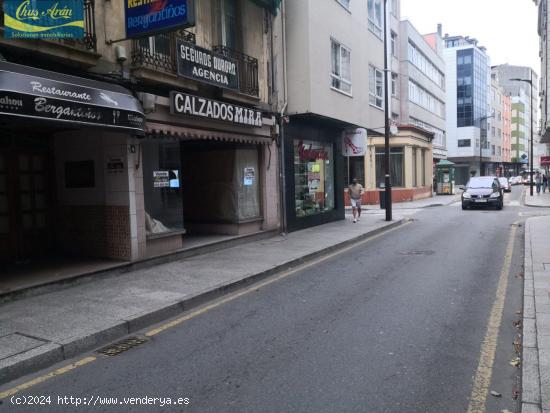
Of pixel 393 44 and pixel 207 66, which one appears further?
pixel 393 44

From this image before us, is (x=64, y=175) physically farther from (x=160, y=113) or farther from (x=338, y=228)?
(x=338, y=228)

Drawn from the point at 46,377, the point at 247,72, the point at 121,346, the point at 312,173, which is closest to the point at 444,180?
the point at 312,173

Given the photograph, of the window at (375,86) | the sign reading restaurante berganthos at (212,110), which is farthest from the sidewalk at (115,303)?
the window at (375,86)

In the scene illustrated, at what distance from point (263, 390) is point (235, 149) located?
9519mm

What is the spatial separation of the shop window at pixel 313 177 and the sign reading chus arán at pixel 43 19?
9181mm

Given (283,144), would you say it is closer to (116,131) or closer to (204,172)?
(204,172)

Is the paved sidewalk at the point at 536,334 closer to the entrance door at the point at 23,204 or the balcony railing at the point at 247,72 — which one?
the balcony railing at the point at 247,72

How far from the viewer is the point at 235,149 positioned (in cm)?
1317

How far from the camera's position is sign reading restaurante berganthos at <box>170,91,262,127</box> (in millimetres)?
9867

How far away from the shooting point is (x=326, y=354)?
199 inches

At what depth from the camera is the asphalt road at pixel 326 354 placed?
13.3 feet

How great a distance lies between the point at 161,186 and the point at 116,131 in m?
2.59

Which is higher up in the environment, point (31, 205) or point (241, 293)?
point (31, 205)

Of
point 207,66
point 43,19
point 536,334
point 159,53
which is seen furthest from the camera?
point 207,66
